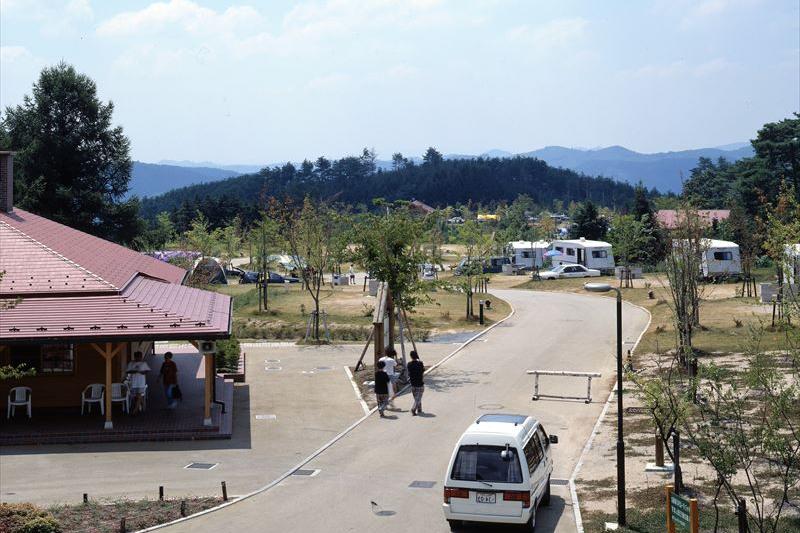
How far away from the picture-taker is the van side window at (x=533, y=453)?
1513cm

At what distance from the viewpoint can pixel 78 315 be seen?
902 inches

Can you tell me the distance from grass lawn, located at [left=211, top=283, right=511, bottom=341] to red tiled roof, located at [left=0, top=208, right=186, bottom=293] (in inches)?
334

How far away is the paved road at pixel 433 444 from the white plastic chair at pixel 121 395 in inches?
220

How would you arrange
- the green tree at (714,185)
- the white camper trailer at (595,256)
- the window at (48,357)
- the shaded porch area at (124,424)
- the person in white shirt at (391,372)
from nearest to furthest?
1. the shaded porch area at (124,424)
2. the window at (48,357)
3. the person in white shirt at (391,372)
4. the white camper trailer at (595,256)
5. the green tree at (714,185)

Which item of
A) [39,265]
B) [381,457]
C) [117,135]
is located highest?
[117,135]

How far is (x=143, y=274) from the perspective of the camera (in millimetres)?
29969

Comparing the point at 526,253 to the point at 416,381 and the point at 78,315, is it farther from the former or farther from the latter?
the point at 78,315

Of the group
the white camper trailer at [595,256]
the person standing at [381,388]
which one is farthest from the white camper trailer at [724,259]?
the person standing at [381,388]

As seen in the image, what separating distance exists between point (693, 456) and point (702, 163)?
496ft

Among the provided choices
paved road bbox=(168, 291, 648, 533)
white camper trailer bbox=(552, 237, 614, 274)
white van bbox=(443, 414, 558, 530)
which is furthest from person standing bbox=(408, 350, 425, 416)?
white camper trailer bbox=(552, 237, 614, 274)

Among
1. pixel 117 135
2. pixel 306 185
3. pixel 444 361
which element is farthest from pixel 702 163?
pixel 444 361

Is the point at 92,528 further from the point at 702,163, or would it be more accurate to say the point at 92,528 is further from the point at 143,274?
the point at 702,163

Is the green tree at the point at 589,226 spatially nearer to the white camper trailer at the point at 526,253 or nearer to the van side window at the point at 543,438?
the white camper trailer at the point at 526,253

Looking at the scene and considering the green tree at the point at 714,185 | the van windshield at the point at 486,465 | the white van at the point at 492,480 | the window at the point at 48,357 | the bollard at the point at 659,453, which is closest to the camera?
the white van at the point at 492,480
